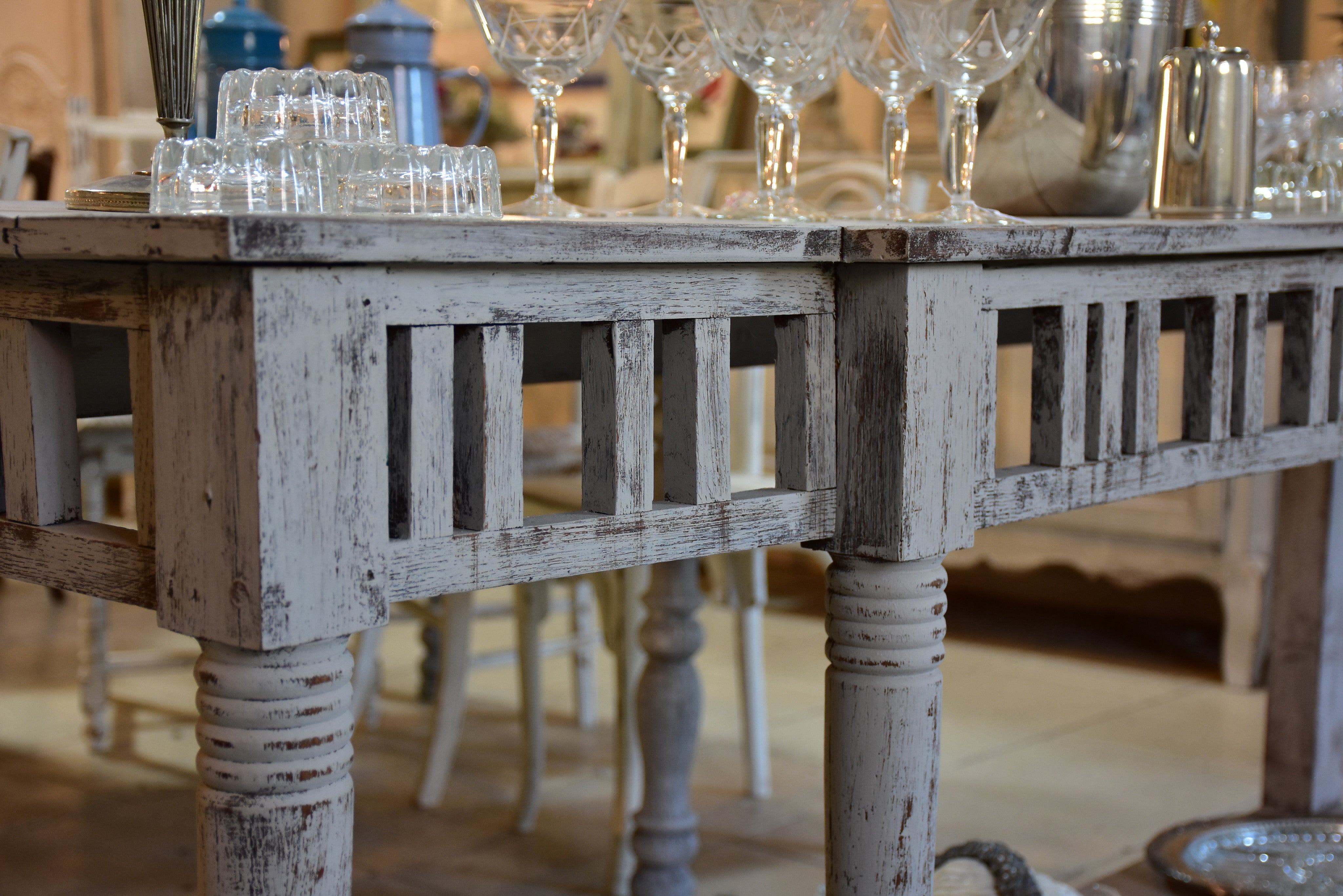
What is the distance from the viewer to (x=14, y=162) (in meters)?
1.43

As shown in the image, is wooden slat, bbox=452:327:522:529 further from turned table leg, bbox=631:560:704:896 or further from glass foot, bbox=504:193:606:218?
turned table leg, bbox=631:560:704:896

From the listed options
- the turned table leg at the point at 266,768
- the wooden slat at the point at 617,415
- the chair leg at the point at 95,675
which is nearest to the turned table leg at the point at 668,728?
the wooden slat at the point at 617,415

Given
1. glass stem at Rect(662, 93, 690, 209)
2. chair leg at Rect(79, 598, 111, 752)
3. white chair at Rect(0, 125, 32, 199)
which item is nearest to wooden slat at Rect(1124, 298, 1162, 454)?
glass stem at Rect(662, 93, 690, 209)

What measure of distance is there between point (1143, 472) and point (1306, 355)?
0.27 meters

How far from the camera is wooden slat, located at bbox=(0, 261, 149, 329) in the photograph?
0.63m

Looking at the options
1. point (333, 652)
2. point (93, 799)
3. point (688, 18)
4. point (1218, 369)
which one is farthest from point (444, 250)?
point (93, 799)

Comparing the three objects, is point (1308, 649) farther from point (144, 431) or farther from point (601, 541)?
point (144, 431)

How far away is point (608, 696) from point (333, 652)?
6.42ft

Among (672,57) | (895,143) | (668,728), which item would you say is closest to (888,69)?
(895,143)

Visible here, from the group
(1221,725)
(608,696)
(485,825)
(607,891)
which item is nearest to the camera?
(607,891)

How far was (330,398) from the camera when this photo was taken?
23.9 inches

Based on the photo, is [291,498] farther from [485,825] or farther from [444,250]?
[485,825]

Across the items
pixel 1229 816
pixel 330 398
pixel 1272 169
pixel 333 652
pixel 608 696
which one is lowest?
pixel 608 696

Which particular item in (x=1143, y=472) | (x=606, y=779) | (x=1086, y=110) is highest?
(x=1086, y=110)
